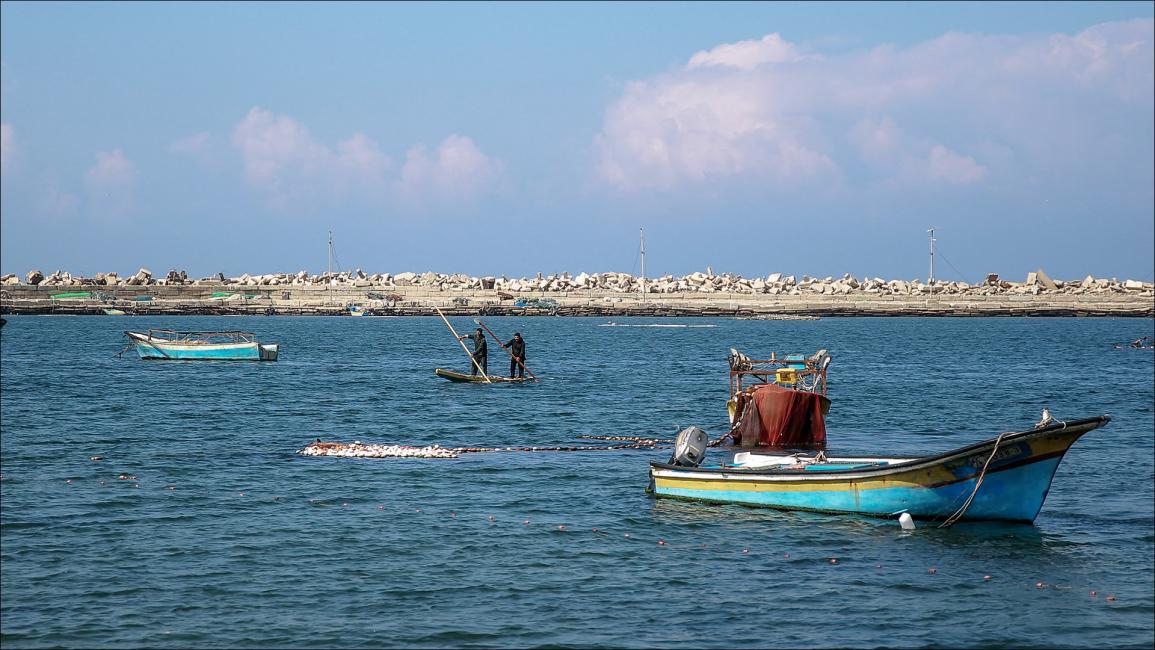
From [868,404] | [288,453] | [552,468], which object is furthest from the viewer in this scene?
[868,404]

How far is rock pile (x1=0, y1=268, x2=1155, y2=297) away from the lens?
12838 centimetres

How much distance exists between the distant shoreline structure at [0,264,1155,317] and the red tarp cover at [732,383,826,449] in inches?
3170

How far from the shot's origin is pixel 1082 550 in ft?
52.0

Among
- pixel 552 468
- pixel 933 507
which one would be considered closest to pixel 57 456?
pixel 552 468

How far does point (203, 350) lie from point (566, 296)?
75.7 meters

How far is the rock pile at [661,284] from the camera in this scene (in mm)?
128375

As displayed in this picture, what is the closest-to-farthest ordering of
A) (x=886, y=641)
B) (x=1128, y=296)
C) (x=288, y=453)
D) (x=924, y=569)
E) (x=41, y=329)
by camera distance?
1. (x=886, y=641)
2. (x=924, y=569)
3. (x=288, y=453)
4. (x=41, y=329)
5. (x=1128, y=296)

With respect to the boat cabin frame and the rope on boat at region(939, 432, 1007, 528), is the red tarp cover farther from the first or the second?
the rope on boat at region(939, 432, 1007, 528)

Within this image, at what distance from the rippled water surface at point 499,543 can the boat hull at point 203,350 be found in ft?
50.1

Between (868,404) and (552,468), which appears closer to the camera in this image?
(552,468)

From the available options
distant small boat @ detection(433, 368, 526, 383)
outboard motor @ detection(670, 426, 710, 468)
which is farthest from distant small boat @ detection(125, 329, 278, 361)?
outboard motor @ detection(670, 426, 710, 468)

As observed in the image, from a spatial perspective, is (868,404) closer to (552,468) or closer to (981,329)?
(552,468)

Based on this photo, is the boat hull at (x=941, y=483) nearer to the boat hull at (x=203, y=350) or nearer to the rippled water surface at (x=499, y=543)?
the rippled water surface at (x=499, y=543)

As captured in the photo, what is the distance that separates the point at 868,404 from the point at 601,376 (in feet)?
44.0
